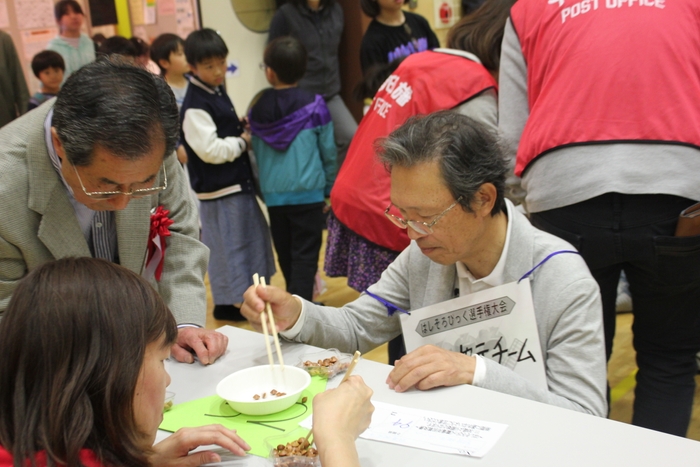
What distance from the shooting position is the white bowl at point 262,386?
4.64ft

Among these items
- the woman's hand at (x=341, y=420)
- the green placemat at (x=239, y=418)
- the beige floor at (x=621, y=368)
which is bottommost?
the beige floor at (x=621, y=368)

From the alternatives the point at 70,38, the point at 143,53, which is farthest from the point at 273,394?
the point at 70,38

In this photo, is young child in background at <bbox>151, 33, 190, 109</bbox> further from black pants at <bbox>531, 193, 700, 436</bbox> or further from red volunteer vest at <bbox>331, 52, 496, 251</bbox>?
black pants at <bbox>531, 193, 700, 436</bbox>

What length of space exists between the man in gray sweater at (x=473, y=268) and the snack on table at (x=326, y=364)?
4.9 inches

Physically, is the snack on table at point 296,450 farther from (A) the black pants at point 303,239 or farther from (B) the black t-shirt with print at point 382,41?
(B) the black t-shirt with print at point 382,41

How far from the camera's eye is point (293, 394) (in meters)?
1.42

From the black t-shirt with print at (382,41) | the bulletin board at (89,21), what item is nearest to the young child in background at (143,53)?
the bulletin board at (89,21)

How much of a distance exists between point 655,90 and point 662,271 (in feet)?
1.53

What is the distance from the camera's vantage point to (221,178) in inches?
148

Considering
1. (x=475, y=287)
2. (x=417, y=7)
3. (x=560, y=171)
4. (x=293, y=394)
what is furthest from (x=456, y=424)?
(x=417, y=7)

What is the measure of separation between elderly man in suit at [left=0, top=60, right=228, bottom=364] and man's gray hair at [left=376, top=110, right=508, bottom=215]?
508mm

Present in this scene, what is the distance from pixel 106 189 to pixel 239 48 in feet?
15.5

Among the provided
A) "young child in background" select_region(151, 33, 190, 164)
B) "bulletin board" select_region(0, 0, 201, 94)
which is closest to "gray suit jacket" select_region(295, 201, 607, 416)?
"young child in background" select_region(151, 33, 190, 164)

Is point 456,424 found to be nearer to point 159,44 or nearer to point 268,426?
point 268,426
